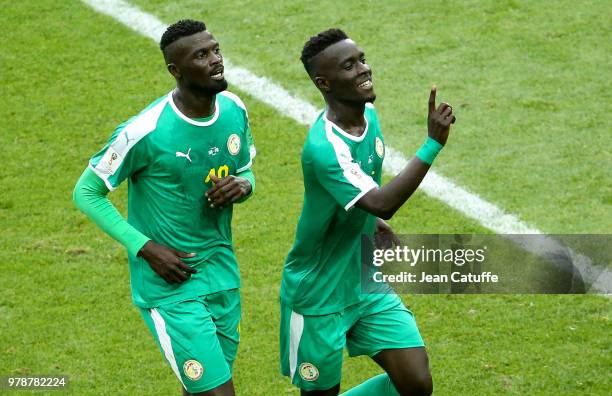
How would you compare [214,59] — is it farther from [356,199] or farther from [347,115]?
[356,199]

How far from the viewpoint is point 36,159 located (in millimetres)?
10977

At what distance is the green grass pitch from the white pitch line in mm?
96

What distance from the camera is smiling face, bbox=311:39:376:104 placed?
22.2 ft

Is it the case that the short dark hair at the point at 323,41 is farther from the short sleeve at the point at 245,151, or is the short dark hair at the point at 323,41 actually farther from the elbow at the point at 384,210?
the elbow at the point at 384,210

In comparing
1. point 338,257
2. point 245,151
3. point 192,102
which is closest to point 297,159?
point 245,151

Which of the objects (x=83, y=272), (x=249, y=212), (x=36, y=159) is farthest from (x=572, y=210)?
(x=36, y=159)

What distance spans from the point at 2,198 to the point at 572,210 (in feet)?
14.0

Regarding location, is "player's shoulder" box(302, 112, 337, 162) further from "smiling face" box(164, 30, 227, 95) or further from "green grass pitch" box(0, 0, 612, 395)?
"green grass pitch" box(0, 0, 612, 395)

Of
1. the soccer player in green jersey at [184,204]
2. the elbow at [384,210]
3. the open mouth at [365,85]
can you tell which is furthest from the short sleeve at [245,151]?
the elbow at [384,210]

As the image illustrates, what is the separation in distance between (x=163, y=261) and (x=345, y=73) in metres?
1.29

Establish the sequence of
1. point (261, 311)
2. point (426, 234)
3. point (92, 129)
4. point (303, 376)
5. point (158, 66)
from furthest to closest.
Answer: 1. point (158, 66)
2. point (92, 129)
3. point (426, 234)
4. point (261, 311)
5. point (303, 376)

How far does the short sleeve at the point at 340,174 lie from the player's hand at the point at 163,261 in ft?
2.69

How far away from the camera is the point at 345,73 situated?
679cm

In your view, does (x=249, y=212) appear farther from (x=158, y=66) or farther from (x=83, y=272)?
(x=158, y=66)
